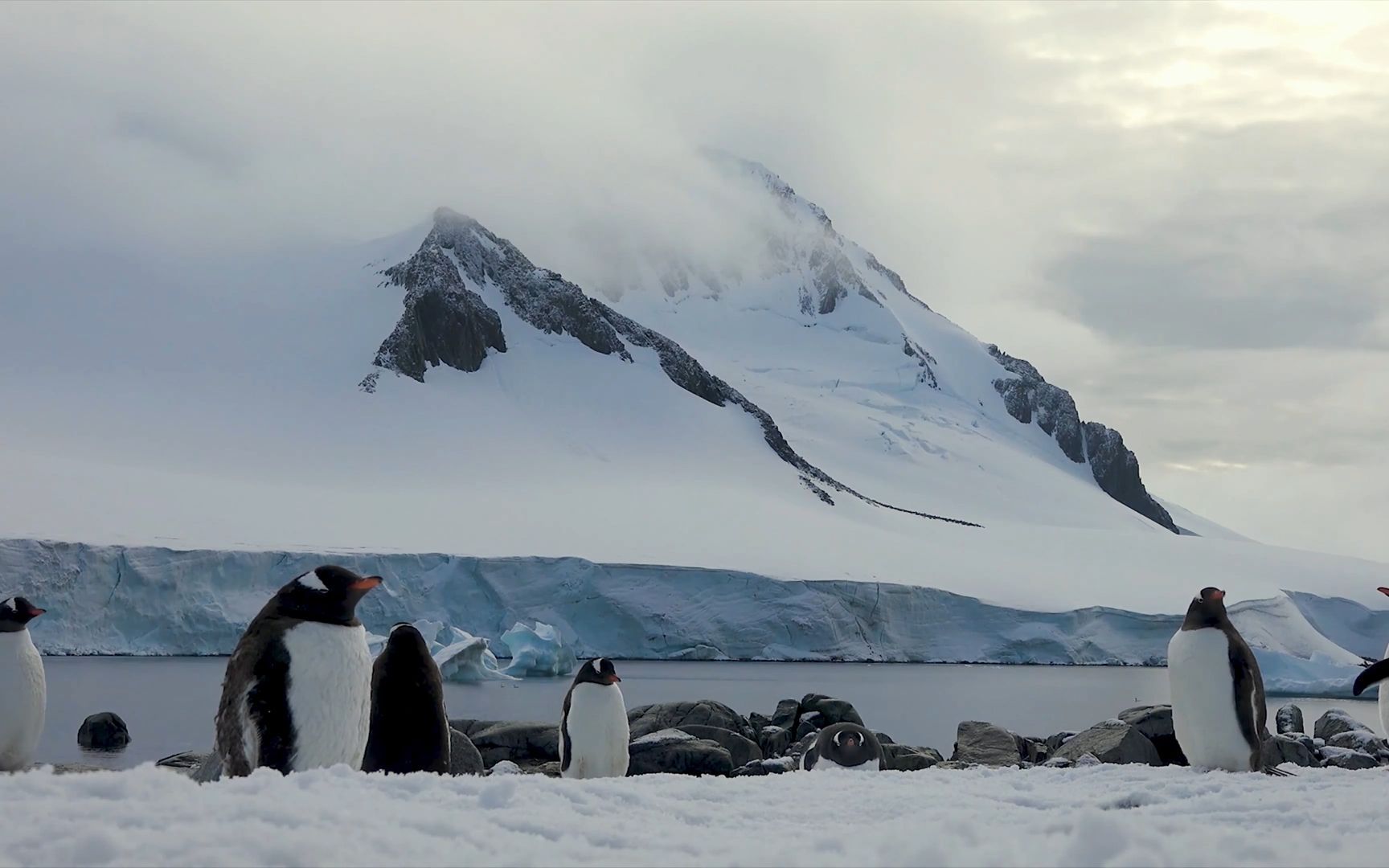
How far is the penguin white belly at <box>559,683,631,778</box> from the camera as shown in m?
8.92

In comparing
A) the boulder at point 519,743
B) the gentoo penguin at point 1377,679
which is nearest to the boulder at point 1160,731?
the gentoo penguin at point 1377,679

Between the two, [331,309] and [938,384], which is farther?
[938,384]

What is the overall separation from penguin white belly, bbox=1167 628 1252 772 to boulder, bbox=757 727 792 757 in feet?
31.5

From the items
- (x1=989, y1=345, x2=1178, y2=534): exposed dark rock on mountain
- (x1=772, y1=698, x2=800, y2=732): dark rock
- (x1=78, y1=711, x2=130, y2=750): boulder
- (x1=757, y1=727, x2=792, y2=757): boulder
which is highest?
(x1=989, y1=345, x2=1178, y2=534): exposed dark rock on mountain

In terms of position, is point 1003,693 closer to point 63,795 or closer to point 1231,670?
point 1231,670

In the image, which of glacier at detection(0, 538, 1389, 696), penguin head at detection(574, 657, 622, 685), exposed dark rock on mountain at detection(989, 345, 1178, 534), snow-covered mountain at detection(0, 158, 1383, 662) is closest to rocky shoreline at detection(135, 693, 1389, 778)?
penguin head at detection(574, 657, 622, 685)

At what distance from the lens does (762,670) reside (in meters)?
39.8

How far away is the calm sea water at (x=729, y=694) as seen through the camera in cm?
2017

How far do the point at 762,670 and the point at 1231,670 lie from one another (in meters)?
33.9

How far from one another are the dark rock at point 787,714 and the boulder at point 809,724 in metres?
0.10

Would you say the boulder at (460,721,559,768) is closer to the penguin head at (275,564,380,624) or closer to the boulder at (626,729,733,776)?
the boulder at (626,729,733,776)

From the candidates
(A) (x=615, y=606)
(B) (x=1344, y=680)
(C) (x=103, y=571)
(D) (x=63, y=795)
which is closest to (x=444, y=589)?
(A) (x=615, y=606)

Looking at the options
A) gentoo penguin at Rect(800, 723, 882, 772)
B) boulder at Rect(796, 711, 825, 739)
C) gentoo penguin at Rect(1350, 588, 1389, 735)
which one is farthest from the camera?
boulder at Rect(796, 711, 825, 739)

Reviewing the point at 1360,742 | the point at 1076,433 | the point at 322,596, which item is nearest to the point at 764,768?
the point at 322,596
